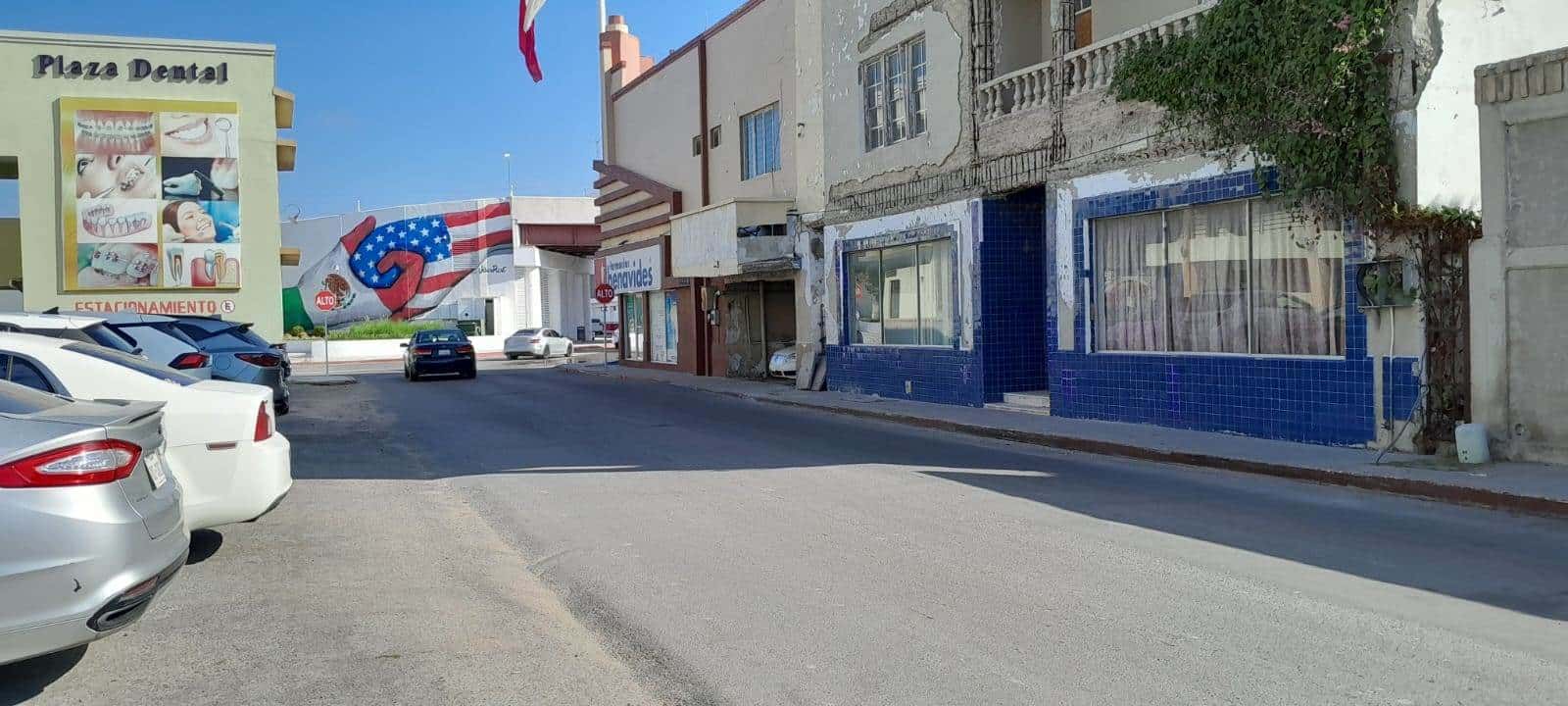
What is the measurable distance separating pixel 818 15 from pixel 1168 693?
67.3ft

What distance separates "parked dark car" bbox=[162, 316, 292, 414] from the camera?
1709cm

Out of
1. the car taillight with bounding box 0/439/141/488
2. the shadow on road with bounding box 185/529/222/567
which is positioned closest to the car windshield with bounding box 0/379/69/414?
the car taillight with bounding box 0/439/141/488

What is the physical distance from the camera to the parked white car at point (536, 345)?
48.8 m

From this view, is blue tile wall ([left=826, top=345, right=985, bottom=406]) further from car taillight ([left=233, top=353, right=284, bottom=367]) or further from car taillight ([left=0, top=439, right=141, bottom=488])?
car taillight ([left=0, top=439, right=141, bottom=488])

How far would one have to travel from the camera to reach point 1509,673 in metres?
5.26

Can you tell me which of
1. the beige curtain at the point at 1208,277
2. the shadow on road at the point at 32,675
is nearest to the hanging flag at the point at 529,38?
the beige curtain at the point at 1208,277

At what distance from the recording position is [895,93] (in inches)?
838

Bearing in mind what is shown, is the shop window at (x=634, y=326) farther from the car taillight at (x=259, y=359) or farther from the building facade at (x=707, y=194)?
the car taillight at (x=259, y=359)

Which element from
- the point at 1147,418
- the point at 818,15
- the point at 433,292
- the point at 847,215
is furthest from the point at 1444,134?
the point at 433,292

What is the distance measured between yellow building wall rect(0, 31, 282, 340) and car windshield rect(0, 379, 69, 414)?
2842 cm

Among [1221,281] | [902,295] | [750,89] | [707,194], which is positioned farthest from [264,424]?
[707,194]

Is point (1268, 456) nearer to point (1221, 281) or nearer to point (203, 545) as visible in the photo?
point (1221, 281)

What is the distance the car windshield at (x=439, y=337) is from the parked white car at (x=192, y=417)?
25237 mm

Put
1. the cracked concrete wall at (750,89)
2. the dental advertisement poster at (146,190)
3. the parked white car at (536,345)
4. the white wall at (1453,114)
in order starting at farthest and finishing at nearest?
the parked white car at (536,345), the dental advertisement poster at (146,190), the cracked concrete wall at (750,89), the white wall at (1453,114)
